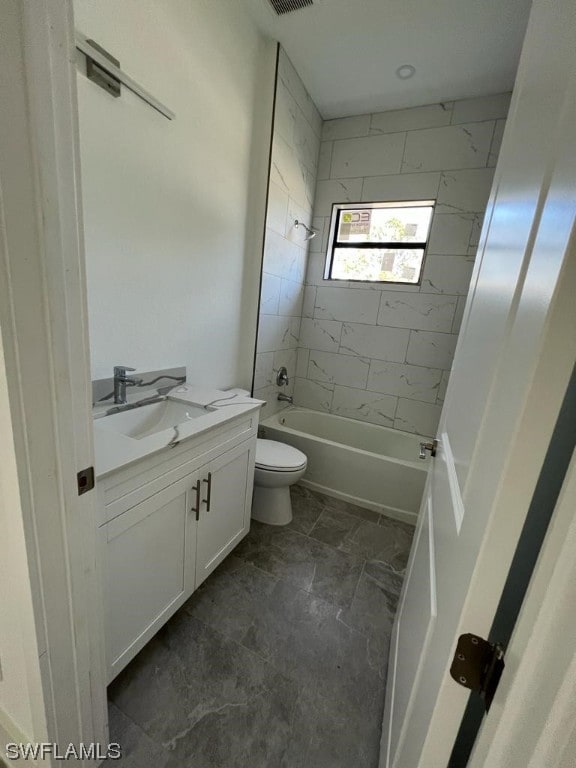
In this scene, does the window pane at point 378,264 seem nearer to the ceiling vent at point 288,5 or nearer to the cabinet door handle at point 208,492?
the ceiling vent at point 288,5

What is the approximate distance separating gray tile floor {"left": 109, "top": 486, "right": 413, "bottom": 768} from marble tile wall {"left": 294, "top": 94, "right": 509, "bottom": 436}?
1.42 metres

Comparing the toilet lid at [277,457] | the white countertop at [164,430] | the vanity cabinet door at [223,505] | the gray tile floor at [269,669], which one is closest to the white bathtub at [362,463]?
the toilet lid at [277,457]

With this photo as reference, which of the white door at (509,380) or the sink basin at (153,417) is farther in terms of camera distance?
the sink basin at (153,417)

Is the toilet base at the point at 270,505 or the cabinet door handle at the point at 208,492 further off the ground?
the cabinet door handle at the point at 208,492

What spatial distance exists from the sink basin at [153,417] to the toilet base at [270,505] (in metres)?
0.80

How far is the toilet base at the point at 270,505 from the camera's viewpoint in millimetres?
2035

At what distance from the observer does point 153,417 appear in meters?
1.51

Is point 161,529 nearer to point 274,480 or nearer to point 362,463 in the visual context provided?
point 274,480

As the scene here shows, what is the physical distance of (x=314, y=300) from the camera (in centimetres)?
290

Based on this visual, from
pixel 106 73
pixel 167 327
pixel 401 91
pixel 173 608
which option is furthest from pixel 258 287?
pixel 173 608

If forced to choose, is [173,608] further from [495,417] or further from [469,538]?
[495,417]

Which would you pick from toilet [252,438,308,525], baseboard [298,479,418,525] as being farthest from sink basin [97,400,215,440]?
baseboard [298,479,418,525]

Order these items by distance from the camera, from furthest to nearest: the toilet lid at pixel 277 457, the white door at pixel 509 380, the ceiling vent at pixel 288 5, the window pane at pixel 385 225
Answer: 1. the window pane at pixel 385 225
2. the toilet lid at pixel 277 457
3. the ceiling vent at pixel 288 5
4. the white door at pixel 509 380

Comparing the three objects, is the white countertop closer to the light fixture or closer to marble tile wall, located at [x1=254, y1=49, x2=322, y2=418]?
marble tile wall, located at [x1=254, y1=49, x2=322, y2=418]
